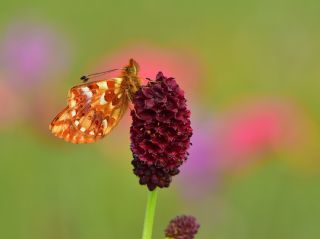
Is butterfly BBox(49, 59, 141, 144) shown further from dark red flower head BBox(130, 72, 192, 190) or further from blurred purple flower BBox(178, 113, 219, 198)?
blurred purple flower BBox(178, 113, 219, 198)

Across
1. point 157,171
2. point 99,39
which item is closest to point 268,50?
point 99,39

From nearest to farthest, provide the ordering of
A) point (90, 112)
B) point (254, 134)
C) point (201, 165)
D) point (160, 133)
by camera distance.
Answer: point (160, 133) < point (90, 112) < point (254, 134) < point (201, 165)

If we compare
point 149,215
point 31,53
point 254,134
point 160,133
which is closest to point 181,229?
point 149,215

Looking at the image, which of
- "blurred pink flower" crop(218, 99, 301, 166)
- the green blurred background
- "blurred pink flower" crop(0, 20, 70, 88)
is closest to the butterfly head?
the green blurred background

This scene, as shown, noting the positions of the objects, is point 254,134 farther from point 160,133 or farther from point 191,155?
point 160,133

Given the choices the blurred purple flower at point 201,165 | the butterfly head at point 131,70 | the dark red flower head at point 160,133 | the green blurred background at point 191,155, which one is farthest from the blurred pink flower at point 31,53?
the dark red flower head at point 160,133

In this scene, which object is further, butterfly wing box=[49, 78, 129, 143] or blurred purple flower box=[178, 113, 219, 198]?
blurred purple flower box=[178, 113, 219, 198]
